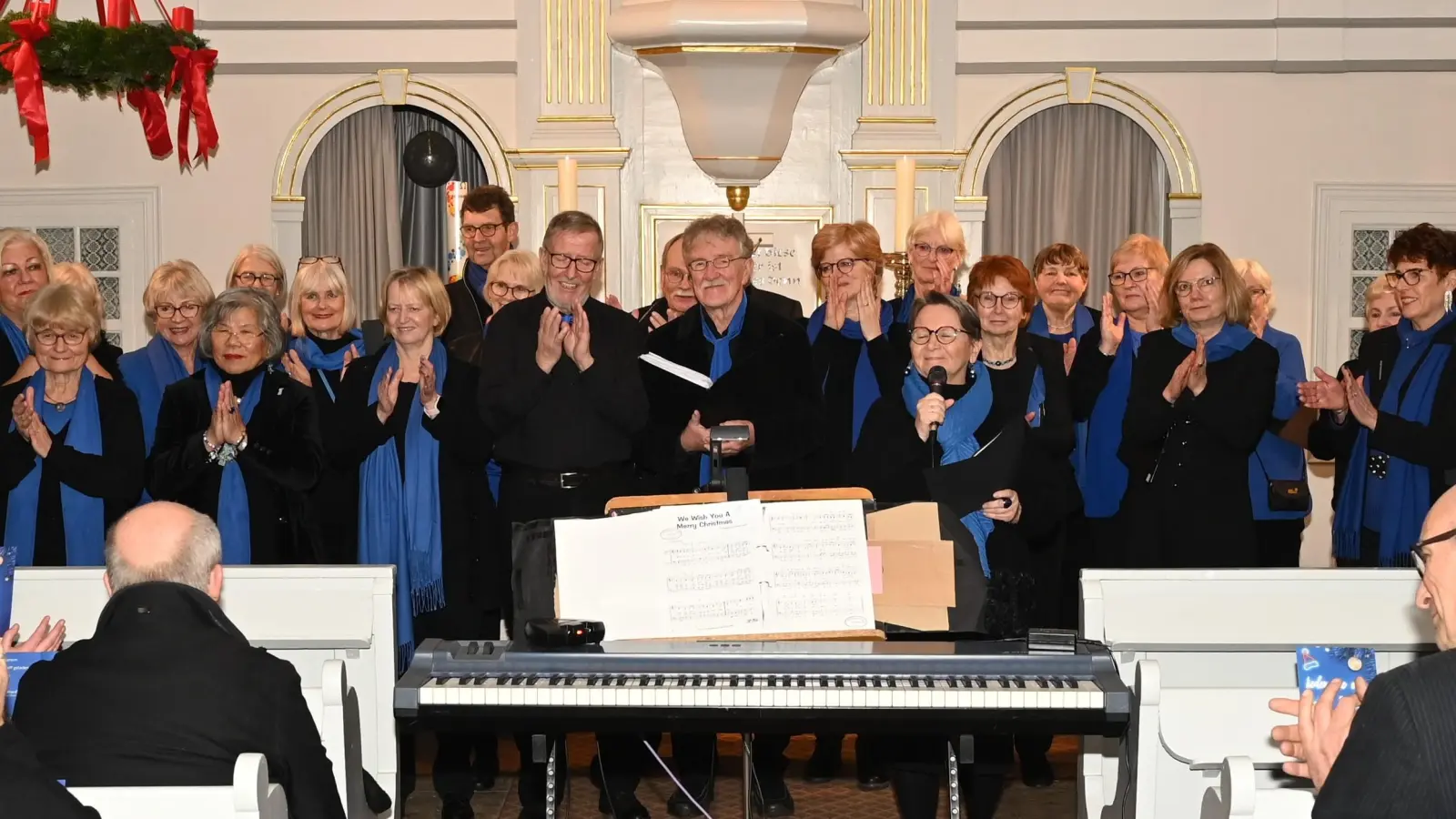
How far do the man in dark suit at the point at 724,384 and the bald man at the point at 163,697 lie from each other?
1.85m

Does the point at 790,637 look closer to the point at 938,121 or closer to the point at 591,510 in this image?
the point at 591,510

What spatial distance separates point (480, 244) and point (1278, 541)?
9.37 ft

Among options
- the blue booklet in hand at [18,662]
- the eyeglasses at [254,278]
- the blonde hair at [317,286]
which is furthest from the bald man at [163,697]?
the eyeglasses at [254,278]

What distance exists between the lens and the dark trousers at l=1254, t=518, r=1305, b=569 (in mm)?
5191

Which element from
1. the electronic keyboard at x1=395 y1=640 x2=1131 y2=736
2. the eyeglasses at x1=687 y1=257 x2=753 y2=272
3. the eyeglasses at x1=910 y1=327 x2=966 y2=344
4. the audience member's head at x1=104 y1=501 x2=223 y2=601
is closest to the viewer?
the audience member's head at x1=104 y1=501 x2=223 y2=601

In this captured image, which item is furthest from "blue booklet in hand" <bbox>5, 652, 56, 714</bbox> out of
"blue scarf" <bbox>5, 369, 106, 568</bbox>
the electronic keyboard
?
"blue scarf" <bbox>5, 369, 106, 568</bbox>

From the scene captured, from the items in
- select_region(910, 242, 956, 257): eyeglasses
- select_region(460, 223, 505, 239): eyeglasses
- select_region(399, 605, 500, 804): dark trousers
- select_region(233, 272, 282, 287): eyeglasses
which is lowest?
select_region(399, 605, 500, 804): dark trousers

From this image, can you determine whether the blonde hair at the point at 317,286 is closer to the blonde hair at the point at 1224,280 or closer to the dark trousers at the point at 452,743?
the dark trousers at the point at 452,743

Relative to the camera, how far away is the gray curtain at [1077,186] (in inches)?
328

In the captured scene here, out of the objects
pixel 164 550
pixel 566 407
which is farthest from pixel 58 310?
pixel 164 550

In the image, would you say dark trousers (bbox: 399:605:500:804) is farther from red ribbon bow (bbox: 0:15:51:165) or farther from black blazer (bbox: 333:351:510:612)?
red ribbon bow (bbox: 0:15:51:165)

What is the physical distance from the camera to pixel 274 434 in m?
4.68

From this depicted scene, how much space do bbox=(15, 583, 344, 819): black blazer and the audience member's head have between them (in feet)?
0.19

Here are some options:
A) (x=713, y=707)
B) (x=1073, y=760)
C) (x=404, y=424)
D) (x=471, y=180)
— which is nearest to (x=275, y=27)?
(x=471, y=180)
